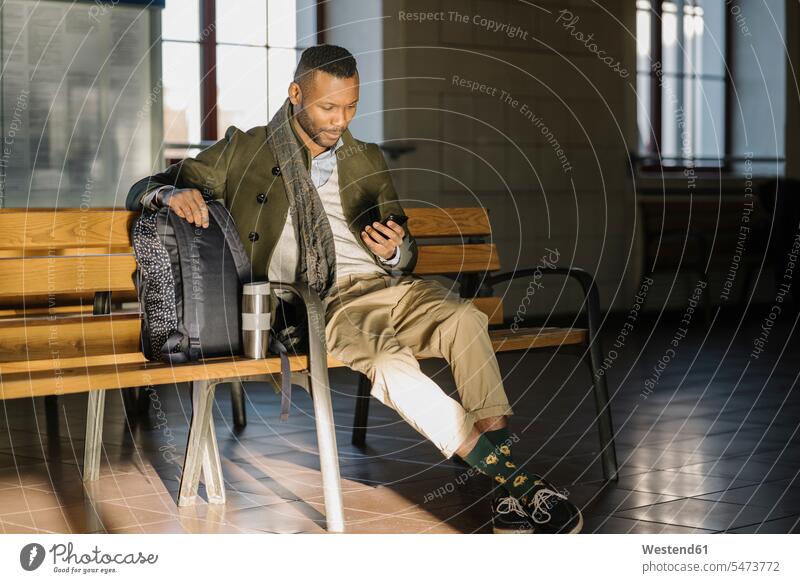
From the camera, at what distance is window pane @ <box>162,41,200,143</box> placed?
6.98 metres

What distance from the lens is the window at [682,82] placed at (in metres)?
9.35

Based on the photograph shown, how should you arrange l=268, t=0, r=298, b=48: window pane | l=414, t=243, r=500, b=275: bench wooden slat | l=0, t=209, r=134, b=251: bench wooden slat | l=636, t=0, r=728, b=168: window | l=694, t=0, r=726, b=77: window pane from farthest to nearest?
l=694, t=0, r=726, b=77: window pane < l=636, t=0, r=728, b=168: window < l=268, t=0, r=298, b=48: window pane < l=414, t=243, r=500, b=275: bench wooden slat < l=0, t=209, r=134, b=251: bench wooden slat

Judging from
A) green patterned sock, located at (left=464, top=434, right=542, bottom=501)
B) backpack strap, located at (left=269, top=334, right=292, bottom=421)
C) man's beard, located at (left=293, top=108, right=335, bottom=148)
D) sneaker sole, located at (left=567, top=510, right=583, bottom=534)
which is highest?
man's beard, located at (left=293, top=108, right=335, bottom=148)

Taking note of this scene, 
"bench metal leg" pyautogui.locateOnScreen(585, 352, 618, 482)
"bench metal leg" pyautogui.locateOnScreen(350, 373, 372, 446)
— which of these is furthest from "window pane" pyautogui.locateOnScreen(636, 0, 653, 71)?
"bench metal leg" pyautogui.locateOnScreen(585, 352, 618, 482)

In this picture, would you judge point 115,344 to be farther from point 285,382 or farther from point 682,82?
point 682,82

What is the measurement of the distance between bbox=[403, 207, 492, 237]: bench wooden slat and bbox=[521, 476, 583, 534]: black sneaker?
128 centimetres

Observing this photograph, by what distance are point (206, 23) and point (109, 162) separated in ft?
4.48

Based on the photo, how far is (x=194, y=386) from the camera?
303 centimetres

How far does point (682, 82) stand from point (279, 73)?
379 centimetres

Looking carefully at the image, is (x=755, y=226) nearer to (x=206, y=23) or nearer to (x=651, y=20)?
(x=651, y=20)

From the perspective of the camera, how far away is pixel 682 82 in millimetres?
9750

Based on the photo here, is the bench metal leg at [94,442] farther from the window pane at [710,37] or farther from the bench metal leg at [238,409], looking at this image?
the window pane at [710,37]

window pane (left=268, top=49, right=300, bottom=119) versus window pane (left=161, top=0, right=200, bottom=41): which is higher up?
window pane (left=161, top=0, right=200, bottom=41)
